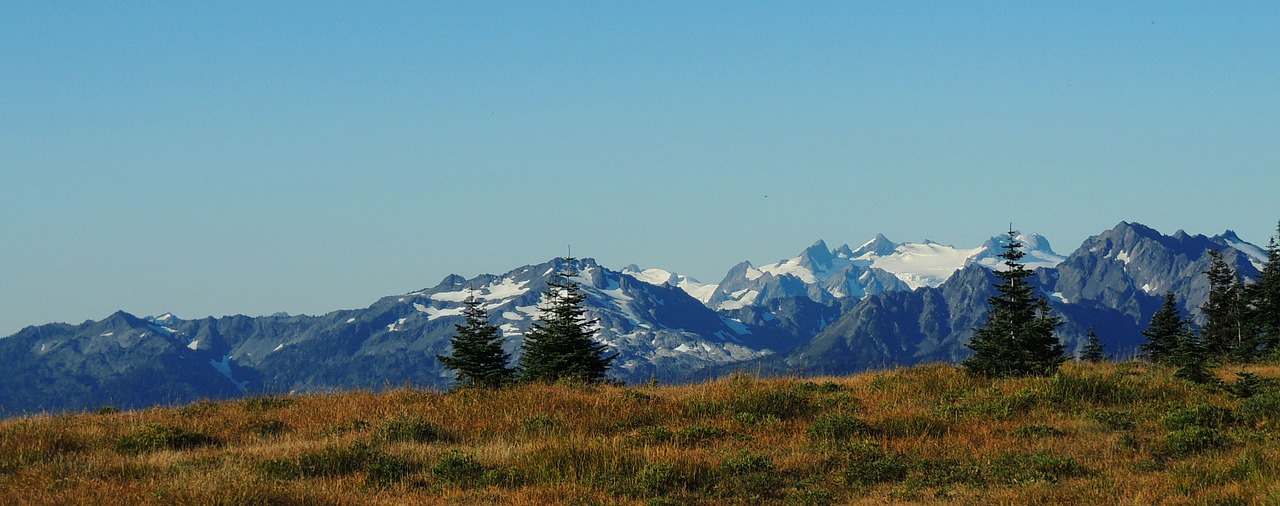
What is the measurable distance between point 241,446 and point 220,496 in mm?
5170

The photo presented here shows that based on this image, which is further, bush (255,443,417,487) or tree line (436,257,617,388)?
tree line (436,257,617,388)

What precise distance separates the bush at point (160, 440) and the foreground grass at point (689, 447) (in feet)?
Result: 0.13

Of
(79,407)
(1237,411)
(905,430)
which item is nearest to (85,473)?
(79,407)

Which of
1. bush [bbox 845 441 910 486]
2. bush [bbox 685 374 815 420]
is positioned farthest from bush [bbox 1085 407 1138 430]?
bush [bbox 685 374 815 420]

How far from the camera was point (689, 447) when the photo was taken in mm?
16359

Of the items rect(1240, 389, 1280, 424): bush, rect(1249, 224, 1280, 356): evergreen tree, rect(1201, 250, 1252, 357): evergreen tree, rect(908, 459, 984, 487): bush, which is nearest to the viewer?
rect(908, 459, 984, 487): bush

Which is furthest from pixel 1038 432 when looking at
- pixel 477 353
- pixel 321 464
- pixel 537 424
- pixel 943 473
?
pixel 477 353

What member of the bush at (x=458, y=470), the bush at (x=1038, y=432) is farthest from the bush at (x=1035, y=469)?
the bush at (x=458, y=470)

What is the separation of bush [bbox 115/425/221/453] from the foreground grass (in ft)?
0.13

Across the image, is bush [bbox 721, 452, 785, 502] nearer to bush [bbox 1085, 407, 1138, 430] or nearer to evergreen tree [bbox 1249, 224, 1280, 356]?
bush [bbox 1085, 407, 1138, 430]

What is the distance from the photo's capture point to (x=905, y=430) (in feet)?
56.6

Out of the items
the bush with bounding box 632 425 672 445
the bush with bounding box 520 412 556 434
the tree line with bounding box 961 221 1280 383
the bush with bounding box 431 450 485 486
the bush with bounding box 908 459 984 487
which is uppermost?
the tree line with bounding box 961 221 1280 383

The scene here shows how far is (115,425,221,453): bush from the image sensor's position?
55.5 ft

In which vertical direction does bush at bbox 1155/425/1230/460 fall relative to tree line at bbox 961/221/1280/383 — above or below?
below
